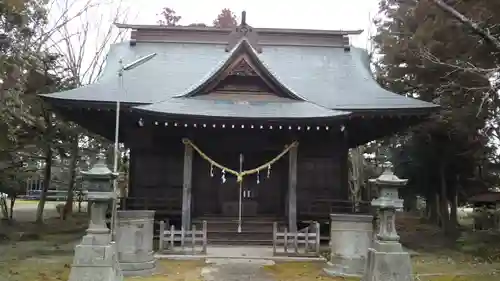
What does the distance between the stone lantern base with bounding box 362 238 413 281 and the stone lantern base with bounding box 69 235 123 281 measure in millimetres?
4539

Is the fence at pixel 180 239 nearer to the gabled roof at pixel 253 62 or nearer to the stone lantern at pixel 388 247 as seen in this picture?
the gabled roof at pixel 253 62

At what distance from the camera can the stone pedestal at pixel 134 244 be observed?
31.2 feet

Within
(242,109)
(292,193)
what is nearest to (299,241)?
(292,193)

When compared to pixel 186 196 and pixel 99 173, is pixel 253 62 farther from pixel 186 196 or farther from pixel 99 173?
pixel 99 173

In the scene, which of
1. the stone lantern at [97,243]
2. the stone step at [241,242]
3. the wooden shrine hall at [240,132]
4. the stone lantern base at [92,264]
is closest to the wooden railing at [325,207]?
the wooden shrine hall at [240,132]

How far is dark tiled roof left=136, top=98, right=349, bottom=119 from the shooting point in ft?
43.0

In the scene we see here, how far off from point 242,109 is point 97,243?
678cm

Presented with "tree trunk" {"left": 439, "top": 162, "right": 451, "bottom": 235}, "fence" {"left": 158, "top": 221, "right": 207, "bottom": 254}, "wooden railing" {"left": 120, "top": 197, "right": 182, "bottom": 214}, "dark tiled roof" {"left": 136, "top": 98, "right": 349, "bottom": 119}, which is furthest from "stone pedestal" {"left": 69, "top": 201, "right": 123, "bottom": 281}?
"tree trunk" {"left": 439, "top": 162, "right": 451, "bottom": 235}

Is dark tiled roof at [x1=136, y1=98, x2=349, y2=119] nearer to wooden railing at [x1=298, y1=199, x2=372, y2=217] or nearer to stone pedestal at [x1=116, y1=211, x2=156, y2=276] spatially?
wooden railing at [x1=298, y1=199, x2=372, y2=217]

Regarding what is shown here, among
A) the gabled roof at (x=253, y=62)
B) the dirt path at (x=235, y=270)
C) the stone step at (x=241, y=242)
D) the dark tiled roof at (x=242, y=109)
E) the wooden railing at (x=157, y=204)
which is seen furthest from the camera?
the wooden railing at (x=157, y=204)

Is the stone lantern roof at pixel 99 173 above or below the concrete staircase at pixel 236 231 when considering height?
above

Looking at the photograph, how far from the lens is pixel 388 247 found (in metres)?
8.34

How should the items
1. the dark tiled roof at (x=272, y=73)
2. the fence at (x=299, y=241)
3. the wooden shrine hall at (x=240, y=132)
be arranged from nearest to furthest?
the fence at (x=299, y=241)
the wooden shrine hall at (x=240, y=132)
the dark tiled roof at (x=272, y=73)

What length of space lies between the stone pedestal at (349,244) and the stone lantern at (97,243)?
14.8 feet
